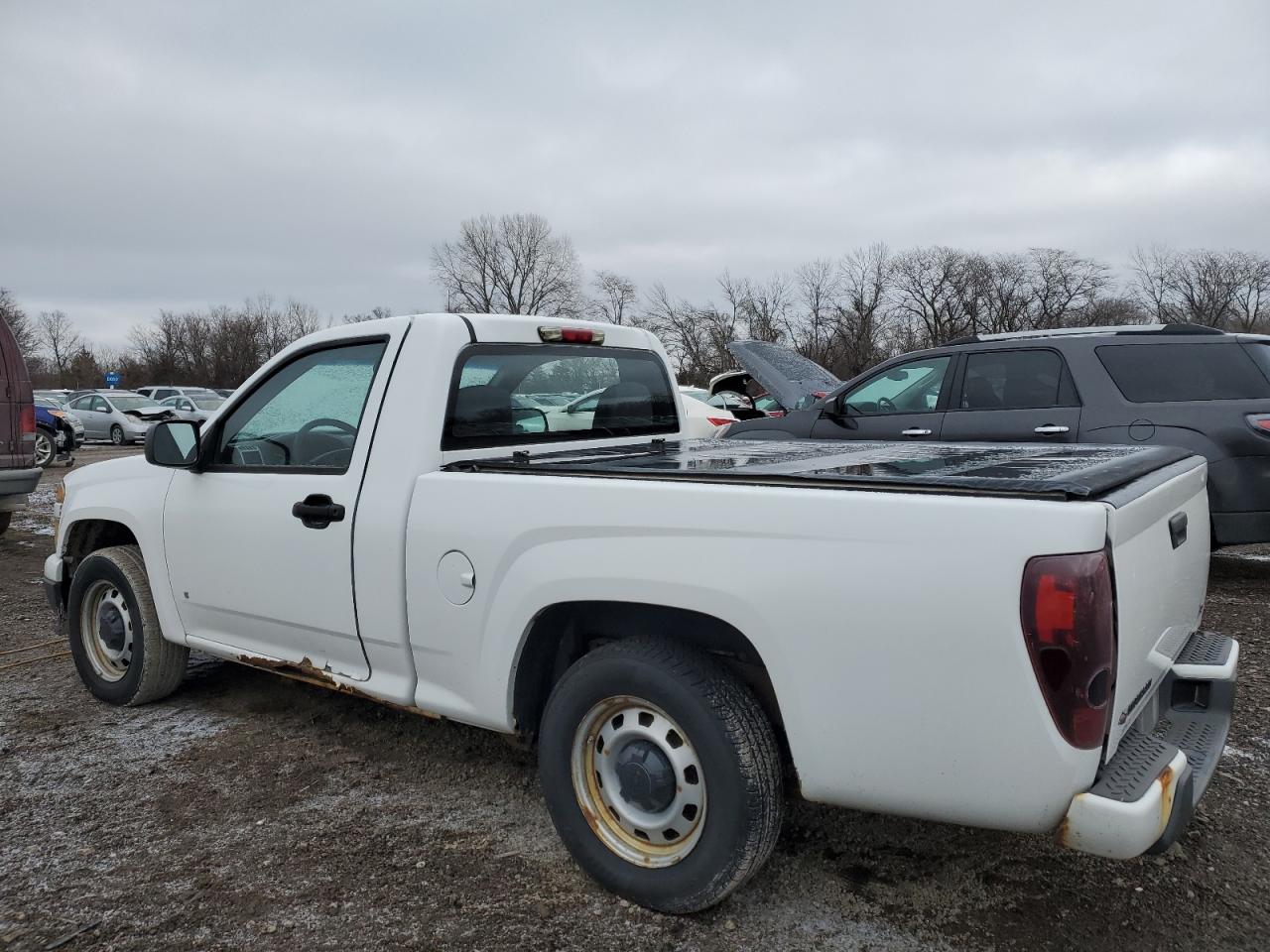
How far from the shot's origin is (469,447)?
3260 mm

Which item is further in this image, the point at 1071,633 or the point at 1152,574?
the point at 1152,574

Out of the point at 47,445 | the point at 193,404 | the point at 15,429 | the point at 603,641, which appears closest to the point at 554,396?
the point at 603,641

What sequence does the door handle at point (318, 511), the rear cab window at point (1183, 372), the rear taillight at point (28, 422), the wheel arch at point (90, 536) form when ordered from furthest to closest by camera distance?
the rear taillight at point (28, 422), the rear cab window at point (1183, 372), the wheel arch at point (90, 536), the door handle at point (318, 511)

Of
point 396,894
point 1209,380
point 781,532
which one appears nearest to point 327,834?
point 396,894

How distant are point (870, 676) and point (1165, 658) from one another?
105 cm

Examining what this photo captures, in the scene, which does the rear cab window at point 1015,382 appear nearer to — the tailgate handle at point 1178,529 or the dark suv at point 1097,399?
the dark suv at point 1097,399

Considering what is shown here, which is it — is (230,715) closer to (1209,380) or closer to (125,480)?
(125,480)

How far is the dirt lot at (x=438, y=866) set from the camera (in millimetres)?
2510

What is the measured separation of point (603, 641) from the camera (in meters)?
2.87

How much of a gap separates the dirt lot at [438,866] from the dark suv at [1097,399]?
229 centimetres

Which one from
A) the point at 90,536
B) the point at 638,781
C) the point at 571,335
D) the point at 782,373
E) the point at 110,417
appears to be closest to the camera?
the point at 638,781

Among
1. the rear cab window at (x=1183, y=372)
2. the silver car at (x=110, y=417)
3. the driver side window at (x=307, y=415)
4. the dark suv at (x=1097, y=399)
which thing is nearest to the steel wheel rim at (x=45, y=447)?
the silver car at (x=110, y=417)

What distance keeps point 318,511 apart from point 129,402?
28.0 m

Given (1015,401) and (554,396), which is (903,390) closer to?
(1015,401)
